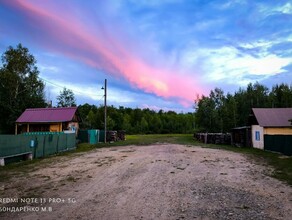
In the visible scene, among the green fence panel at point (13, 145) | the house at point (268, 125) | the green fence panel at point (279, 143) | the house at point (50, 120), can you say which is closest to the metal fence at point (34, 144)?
the green fence panel at point (13, 145)

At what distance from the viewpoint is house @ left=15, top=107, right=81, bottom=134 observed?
128ft

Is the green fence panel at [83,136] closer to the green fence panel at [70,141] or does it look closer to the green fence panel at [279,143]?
the green fence panel at [70,141]

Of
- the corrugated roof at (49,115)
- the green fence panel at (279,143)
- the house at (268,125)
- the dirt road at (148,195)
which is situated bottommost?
the dirt road at (148,195)

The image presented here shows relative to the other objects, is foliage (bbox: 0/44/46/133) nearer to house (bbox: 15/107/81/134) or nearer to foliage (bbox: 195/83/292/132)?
house (bbox: 15/107/81/134)

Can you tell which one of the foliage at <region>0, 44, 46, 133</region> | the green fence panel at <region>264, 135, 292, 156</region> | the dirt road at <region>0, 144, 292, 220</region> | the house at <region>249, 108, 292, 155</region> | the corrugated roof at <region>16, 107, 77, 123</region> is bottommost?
the dirt road at <region>0, 144, 292, 220</region>

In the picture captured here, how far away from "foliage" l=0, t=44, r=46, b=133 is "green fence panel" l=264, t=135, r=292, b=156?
4165 centimetres

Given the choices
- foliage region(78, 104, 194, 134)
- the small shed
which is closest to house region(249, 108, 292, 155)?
the small shed

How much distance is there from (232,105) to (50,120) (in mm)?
40800

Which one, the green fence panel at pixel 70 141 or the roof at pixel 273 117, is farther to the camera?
the roof at pixel 273 117

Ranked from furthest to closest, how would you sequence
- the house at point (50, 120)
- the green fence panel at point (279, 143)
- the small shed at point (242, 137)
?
1. the house at point (50, 120)
2. the small shed at point (242, 137)
3. the green fence panel at point (279, 143)

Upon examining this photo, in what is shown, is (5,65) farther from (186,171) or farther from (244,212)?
(244,212)

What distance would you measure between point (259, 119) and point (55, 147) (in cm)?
2123

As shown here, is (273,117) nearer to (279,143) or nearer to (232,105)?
(279,143)

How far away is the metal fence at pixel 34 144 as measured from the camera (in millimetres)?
17156
